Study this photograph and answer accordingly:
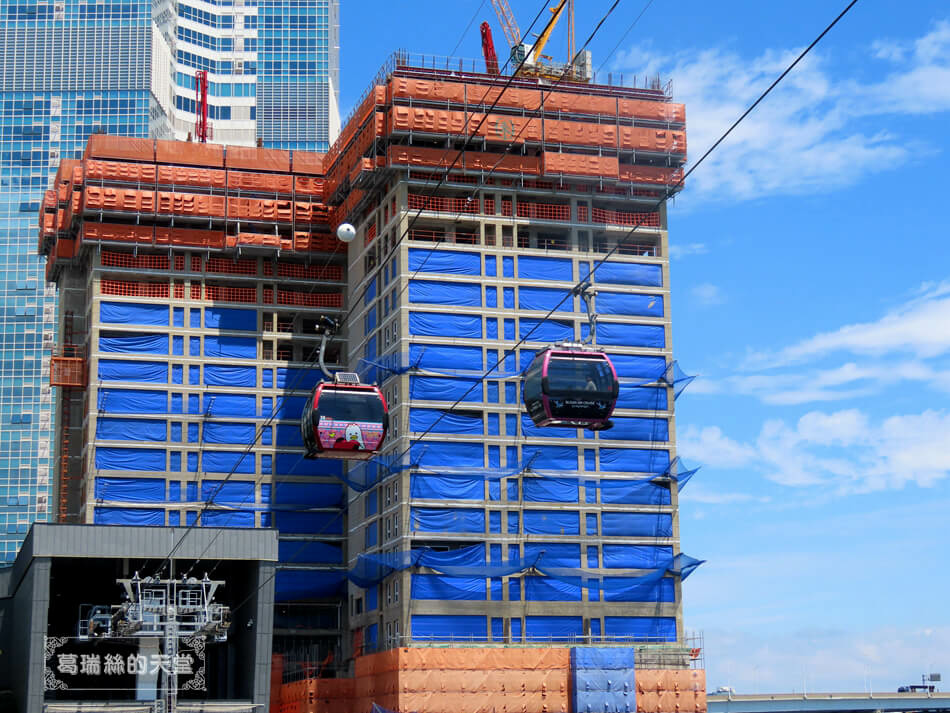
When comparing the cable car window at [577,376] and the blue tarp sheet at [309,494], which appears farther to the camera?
the blue tarp sheet at [309,494]

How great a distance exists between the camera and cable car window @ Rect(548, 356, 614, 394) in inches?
2977

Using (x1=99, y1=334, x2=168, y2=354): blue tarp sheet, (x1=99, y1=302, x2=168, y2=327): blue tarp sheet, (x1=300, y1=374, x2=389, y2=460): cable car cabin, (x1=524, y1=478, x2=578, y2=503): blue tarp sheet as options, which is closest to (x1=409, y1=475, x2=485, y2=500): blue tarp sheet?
(x1=524, y1=478, x2=578, y2=503): blue tarp sheet

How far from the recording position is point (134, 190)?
13462cm

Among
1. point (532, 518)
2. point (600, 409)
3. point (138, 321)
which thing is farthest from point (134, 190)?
point (600, 409)

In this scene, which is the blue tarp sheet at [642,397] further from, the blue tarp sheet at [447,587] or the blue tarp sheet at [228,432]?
the blue tarp sheet at [228,432]

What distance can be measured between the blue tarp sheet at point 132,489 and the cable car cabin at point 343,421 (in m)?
50.1

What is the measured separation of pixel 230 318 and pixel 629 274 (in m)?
36.1

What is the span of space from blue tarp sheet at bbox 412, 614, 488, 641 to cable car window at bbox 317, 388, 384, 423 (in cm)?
2992

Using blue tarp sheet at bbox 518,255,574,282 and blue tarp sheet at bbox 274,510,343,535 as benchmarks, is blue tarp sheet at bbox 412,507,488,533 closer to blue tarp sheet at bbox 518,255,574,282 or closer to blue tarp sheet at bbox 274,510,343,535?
blue tarp sheet at bbox 518,255,574,282

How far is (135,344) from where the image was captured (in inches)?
5271

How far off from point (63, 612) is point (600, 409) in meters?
54.7

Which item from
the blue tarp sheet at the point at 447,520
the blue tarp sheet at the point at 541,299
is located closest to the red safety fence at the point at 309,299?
the blue tarp sheet at the point at 541,299

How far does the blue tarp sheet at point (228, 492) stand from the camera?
133 m

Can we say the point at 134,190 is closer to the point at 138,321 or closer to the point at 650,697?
the point at 138,321
